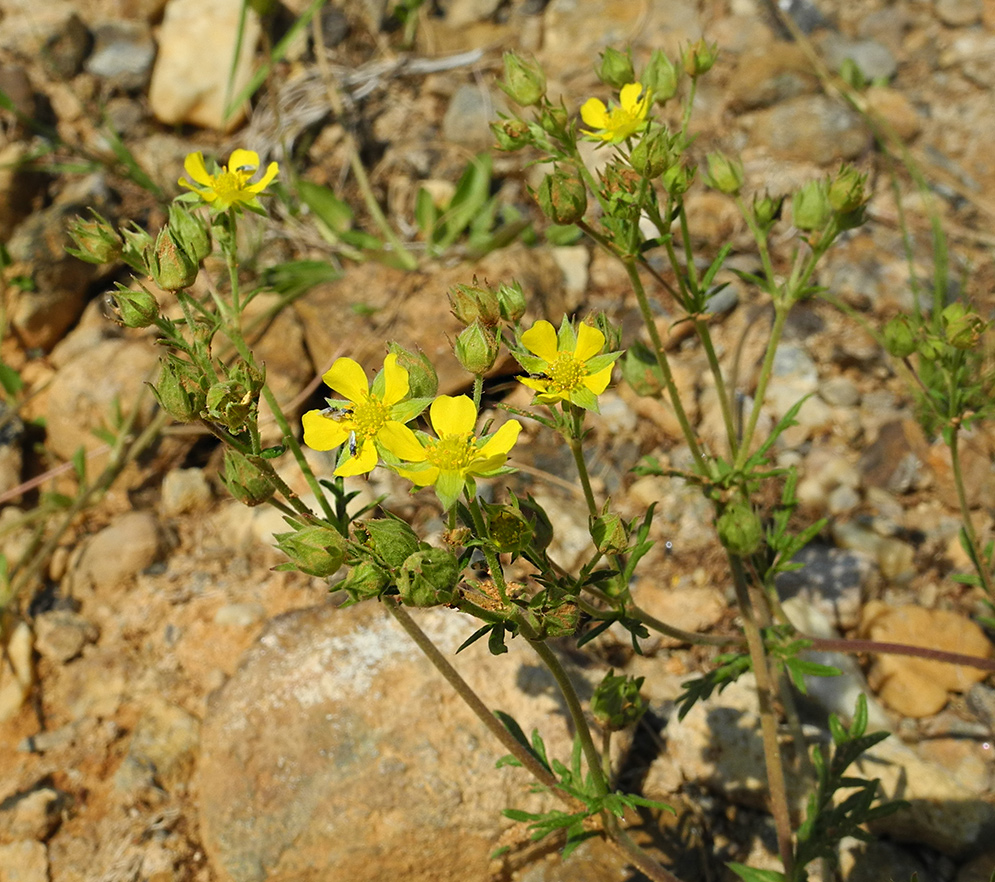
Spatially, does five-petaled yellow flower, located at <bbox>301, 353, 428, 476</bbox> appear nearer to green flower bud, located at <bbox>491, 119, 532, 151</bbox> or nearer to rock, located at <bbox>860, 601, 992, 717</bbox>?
green flower bud, located at <bbox>491, 119, 532, 151</bbox>

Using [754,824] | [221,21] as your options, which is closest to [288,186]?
[221,21]

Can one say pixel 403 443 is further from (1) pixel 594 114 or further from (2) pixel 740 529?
(1) pixel 594 114

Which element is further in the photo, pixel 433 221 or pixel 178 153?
pixel 178 153

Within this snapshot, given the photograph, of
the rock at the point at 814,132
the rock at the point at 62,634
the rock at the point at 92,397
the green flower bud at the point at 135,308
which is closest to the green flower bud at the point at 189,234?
the green flower bud at the point at 135,308

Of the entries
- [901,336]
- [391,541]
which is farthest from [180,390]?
[901,336]

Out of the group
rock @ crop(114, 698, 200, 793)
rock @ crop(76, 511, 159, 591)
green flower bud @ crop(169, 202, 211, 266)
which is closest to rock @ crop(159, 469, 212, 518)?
rock @ crop(76, 511, 159, 591)

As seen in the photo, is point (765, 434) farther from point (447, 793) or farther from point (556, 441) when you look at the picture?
point (447, 793)

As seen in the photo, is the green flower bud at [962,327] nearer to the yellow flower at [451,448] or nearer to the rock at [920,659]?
the rock at [920,659]
